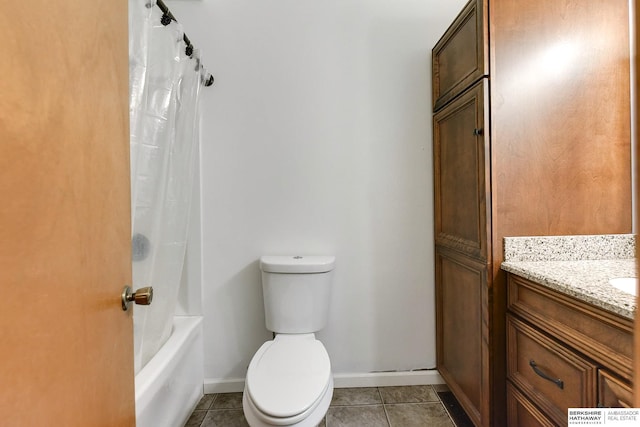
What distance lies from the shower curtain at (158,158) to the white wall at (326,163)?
0.82 feet

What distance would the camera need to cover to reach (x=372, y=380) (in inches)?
64.3

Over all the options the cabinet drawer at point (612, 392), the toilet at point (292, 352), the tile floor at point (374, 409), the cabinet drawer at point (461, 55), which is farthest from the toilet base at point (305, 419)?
the cabinet drawer at point (461, 55)

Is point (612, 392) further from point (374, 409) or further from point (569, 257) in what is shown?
point (374, 409)

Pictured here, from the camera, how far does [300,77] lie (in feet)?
5.28

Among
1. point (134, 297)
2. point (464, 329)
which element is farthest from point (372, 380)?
point (134, 297)

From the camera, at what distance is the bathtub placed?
1023 mm

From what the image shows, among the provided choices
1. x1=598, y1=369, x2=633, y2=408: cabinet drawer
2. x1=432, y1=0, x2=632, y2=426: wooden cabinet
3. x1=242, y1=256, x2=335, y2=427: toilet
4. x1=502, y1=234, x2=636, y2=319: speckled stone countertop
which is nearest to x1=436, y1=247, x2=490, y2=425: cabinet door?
x1=432, y1=0, x2=632, y2=426: wooden cabinet

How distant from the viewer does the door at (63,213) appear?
1.29 ft

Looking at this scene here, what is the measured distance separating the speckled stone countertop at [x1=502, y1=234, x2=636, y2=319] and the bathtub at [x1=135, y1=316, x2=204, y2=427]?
134 centimetres

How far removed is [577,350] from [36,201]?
1.25 metres

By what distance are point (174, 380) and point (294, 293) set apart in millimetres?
619

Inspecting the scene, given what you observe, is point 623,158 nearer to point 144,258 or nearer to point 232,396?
point 144,258

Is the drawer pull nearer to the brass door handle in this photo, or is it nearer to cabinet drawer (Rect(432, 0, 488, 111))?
cabinet drawer (Rect(432, 0, 488, 111))

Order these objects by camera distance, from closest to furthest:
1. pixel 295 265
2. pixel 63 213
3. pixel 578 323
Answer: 1. pixel 63 213
2. pixel 578 323
3. pixel 295 265
